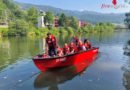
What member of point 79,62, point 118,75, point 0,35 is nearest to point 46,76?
point 79,62

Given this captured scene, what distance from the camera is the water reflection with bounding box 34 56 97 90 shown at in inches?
287

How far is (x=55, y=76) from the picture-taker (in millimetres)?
8406

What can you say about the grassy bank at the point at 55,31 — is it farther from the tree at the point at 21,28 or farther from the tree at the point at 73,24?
the tree at the point at 73,24

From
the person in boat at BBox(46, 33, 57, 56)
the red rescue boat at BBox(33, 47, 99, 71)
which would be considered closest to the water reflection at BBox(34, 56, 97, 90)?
the red rescue boat at BBox(33, 47, 99, 71)

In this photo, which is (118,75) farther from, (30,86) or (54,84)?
(30,86)

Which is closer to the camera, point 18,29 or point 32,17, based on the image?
point 18,29

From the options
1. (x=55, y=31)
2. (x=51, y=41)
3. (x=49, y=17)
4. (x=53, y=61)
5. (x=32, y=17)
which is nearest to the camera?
(x=53, y=61)

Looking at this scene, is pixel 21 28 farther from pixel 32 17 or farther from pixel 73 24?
pixel 73 24

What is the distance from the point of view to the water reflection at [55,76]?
7281 millimetres

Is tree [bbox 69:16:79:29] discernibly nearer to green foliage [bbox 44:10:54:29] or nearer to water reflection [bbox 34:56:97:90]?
green foliage [bbox 44:10:54:29]

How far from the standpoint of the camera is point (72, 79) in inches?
313

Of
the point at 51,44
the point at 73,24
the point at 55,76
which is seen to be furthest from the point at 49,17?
the point at 55,76

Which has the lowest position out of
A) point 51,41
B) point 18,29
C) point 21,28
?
point 51,41

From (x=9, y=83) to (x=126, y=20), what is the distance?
961 centimetres
